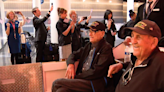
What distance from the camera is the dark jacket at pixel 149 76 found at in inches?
41.3

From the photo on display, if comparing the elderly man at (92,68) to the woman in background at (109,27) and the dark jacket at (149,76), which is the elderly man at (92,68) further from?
the woman in background at (109,27)

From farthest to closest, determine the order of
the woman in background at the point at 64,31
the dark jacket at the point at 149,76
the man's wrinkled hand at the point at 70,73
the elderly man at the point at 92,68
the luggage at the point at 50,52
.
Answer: the luggage at the point at 50,52, the woman in background at the point at 64,31, the man's wrinkled hand at the point at 70,73, the elderly man at the point at 92,68, the dark jacket at the point at 149,76

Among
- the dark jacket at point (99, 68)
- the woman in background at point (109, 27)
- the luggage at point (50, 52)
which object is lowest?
the luggage at point (50, 52)

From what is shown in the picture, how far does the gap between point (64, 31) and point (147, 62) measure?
2.31 metres

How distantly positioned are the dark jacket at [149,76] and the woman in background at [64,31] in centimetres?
220

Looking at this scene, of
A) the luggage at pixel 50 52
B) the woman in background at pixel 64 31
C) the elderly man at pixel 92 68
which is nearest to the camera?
the elderly man at pixel 92 68

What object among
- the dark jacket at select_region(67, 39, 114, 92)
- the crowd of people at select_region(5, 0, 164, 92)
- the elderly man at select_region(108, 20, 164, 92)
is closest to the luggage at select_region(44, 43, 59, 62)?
the crowd of people at select_region(5, 0, 164, 92)

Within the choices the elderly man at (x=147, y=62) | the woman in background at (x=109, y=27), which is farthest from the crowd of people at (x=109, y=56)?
the woman in background at (x=109, y=27)

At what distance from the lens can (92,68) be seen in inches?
74.5

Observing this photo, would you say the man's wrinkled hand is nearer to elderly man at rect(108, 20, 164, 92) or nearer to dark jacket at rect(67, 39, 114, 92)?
dark jacket at rect(67, 39, 114, 92)

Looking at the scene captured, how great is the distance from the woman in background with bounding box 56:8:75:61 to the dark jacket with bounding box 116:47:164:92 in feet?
7.21

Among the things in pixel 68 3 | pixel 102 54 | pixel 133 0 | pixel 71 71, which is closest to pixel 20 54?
pixel 68 3

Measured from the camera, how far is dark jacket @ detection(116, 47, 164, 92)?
105 cm

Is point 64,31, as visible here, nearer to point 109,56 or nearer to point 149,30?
point 109,56
